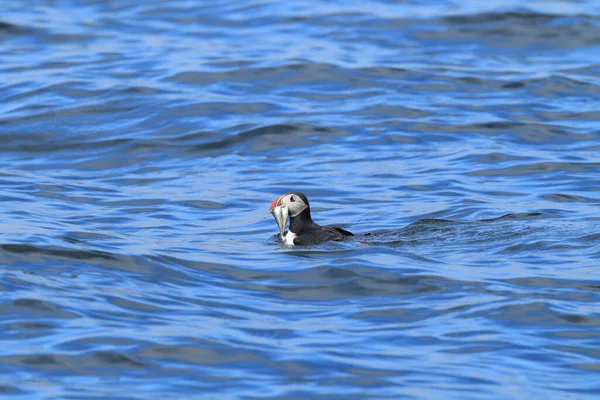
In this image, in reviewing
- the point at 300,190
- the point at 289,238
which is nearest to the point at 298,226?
the point at 289,238

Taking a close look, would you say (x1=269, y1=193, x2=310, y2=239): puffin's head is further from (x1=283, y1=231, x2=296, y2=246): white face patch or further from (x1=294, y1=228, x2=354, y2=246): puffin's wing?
(x1=294, y1=228, x2=354, y2=246): puffin's wing

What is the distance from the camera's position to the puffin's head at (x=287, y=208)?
11.9 metres

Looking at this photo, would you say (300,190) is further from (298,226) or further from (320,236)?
(320,236)

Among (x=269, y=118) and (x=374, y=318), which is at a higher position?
(x=269, y=118)

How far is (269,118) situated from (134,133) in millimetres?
2043

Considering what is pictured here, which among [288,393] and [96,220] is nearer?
[288,393]

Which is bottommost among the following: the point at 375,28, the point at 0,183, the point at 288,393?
the point at 288,393

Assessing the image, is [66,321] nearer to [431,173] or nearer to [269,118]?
[431,173]

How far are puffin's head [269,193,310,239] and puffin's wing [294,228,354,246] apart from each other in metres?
0.45

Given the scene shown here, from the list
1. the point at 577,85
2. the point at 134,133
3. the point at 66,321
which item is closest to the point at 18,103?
the point at 134,133

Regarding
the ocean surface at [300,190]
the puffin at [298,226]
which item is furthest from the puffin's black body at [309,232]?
the ocean surface at [300,190]

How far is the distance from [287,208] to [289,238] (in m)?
0.48

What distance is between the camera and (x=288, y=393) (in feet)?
23.7

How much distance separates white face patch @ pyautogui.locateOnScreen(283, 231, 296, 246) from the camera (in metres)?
11.5
